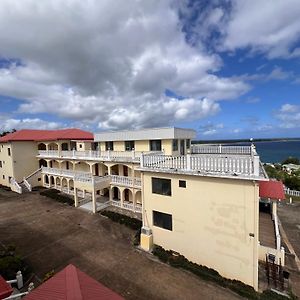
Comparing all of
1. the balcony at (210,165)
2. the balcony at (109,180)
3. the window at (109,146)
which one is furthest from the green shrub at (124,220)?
the window at (109,146)

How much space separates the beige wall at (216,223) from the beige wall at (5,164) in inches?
1132

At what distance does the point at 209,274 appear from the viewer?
12.6m

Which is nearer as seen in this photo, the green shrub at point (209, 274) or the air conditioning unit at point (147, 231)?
A: the green shrub at point (209, 274)

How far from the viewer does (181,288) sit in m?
11.7

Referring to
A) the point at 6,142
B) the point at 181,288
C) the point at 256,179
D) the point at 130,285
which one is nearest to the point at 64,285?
the point at 130,285

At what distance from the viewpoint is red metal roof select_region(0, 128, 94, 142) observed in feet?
107

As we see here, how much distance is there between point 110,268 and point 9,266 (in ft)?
19.5

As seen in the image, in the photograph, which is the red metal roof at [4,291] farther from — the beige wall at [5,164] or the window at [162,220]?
the beige wall at [5,164]

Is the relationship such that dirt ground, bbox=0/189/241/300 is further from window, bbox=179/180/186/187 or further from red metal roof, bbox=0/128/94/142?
red metal roof, bbox=0/128/94/142

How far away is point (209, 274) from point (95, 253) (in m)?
7.92

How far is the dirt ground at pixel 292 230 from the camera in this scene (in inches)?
511

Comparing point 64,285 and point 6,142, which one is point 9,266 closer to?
point 64,285

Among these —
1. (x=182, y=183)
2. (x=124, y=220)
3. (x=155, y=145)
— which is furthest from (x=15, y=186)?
(x=182, y=183)

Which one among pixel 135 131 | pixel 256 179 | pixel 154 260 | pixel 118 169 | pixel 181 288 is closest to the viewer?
pixel 256 179
